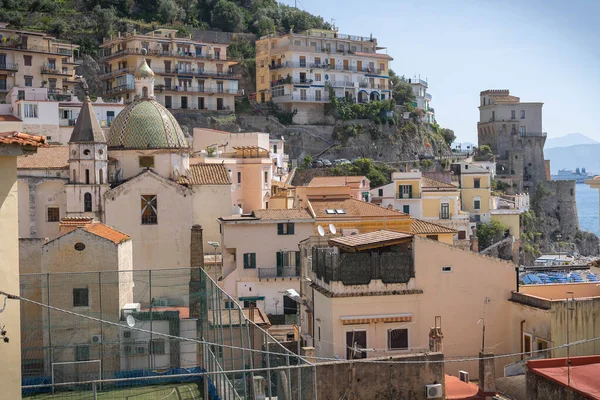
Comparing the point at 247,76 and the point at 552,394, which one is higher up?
the point at 247,76

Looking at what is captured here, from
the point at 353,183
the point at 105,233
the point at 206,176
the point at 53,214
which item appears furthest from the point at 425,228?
the point at 353,183

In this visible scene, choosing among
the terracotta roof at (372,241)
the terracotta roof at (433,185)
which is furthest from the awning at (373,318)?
the terracotta roof at (433,185)

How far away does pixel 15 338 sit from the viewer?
10.2 meters

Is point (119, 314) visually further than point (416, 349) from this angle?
Yes

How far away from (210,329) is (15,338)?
48.7 feet

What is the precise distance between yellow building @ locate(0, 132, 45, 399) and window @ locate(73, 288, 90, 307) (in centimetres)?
1569

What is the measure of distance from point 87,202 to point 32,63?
95.1 feet

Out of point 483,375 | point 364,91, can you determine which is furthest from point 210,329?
point 364,91

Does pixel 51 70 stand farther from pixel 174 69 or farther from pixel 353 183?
pixel 353 183

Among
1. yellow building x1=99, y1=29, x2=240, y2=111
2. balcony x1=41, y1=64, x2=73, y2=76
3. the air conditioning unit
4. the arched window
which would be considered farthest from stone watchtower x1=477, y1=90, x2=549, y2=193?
the air conditioning unit

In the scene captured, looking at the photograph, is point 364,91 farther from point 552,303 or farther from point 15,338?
point 15,338

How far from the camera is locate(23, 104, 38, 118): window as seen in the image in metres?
57.5

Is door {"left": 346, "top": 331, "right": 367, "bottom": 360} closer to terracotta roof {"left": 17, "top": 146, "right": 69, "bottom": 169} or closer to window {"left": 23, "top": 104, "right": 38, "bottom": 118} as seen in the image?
terracotta roof {"left": 17, "top": 146, "right": 69, "bottom": 169}

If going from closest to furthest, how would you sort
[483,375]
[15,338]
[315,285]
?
[15,338] < [483,375] < [315,285]
